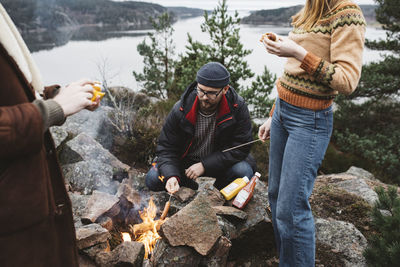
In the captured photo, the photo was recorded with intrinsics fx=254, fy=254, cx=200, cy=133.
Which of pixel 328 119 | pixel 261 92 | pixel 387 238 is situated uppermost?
pixel 328 119

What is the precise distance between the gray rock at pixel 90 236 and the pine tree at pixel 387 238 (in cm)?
208

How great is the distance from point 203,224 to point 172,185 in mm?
695

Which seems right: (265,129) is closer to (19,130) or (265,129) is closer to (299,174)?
(299,174)

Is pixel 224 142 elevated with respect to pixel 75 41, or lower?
elevated

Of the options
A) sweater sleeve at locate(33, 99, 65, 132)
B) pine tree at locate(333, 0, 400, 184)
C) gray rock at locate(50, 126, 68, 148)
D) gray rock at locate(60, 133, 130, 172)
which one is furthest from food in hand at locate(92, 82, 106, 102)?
pine tree at locate(333, 0, 400, 184)

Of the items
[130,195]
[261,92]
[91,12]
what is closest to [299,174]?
[130,195]

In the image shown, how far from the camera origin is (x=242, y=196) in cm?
249

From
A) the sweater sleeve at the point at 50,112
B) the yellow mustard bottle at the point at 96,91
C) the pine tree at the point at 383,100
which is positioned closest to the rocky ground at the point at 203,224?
the yellow mustard bottle at the point at 96,91

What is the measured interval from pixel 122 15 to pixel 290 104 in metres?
36.8

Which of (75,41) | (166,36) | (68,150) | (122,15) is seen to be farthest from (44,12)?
(68,150)

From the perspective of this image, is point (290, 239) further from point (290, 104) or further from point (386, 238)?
point (290, 104)

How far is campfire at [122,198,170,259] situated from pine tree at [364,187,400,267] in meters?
1.71

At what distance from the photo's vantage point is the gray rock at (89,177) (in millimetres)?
3490

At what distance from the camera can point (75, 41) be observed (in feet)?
124
